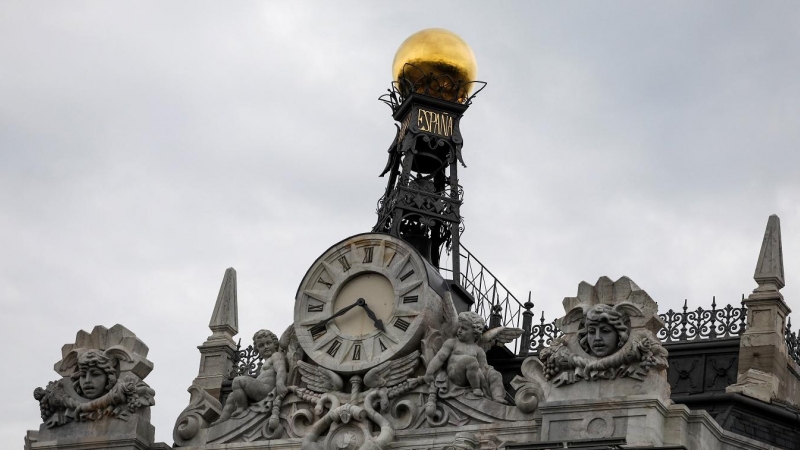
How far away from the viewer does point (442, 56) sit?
42.3m

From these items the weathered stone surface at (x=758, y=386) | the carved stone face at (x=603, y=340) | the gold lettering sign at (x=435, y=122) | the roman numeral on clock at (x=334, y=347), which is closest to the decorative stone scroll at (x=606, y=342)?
the carved stone face at (x=603, y=340)

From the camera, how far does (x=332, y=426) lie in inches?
1389

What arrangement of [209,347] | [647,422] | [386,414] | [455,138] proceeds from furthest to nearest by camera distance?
1. [455,138]
2. [209,347]
3. [386,414]
4. [647,422]

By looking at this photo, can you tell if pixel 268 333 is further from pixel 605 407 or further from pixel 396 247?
pixel 605 407

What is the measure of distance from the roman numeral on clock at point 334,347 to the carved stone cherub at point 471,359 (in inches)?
71.7

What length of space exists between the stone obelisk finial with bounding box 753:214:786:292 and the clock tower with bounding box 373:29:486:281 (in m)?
7.53

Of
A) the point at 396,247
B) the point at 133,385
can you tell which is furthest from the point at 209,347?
the point at 396,247

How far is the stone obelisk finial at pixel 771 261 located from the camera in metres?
35.1

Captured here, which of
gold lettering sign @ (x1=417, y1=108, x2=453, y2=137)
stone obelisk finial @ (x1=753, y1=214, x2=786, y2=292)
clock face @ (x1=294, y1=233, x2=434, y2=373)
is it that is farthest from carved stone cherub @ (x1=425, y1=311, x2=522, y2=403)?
gold lettering sign @ (x1=417, y1=108, x2=453, y2=137)

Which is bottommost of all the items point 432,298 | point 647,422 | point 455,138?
point 647,422

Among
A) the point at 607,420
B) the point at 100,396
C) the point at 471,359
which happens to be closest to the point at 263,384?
the point at 100,396

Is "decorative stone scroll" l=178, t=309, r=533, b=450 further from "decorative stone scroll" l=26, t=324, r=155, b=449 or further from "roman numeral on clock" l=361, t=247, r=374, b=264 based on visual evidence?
"roman numeral on clock" l=361, t=247, r=374, b=264

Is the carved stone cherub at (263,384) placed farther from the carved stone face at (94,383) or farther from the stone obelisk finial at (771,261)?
the stone obelisk finial at (771,261)

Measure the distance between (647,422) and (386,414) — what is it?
186 inches
